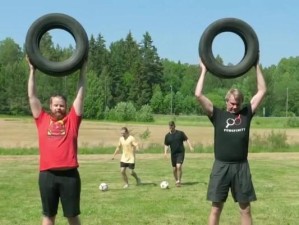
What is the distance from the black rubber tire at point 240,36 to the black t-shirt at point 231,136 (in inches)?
26.0

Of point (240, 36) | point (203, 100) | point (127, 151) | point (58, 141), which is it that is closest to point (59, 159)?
point (58, 141)

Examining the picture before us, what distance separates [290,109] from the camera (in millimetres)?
124688

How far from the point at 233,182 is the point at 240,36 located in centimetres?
205

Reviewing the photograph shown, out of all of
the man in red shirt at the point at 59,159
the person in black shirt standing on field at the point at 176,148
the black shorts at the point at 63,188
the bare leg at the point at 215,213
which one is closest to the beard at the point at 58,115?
the man in red shirt at the point at 59,159

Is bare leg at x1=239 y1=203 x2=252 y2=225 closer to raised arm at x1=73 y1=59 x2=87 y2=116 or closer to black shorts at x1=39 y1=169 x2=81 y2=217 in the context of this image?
black shorts at x1=39 y1=169 x2=81 y2=217

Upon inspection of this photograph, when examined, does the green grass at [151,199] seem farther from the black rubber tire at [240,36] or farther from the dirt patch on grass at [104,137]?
the dirt patch on grass at [104,137]

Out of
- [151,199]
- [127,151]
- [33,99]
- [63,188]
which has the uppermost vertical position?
[33,99]

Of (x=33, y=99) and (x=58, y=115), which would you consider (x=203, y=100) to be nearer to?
(x=58, y=115)

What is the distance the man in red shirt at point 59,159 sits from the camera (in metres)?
6.97

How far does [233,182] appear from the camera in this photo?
777 cm

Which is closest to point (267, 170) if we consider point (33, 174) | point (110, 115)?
point (33, 174)

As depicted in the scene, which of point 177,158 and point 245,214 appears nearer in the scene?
point 245,214

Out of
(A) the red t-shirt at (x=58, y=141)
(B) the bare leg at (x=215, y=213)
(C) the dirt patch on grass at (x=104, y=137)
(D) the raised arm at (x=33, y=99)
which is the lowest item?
(C) the dirt patch on grass at (x=104, y=137)

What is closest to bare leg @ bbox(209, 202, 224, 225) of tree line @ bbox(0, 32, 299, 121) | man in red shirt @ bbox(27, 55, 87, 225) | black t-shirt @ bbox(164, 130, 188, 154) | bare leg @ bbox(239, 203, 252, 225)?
bare leg @ bbox(239, 203, 252, 225)
